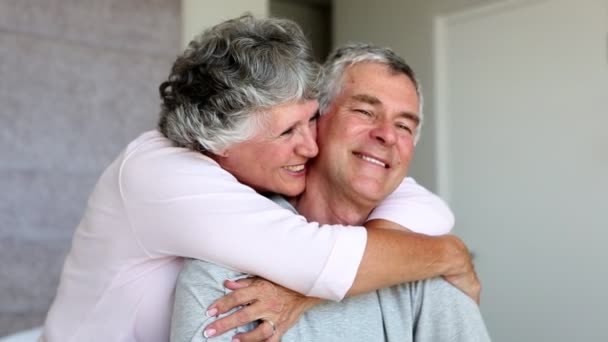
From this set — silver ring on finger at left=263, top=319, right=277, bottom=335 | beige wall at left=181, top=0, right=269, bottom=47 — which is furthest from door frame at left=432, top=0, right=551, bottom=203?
silver ring on finger at left=263, top=319, right=277, bottom=335

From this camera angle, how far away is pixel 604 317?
3.00m

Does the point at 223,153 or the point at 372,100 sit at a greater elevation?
the point at 372,100

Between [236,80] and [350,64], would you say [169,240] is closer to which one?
[236,80]

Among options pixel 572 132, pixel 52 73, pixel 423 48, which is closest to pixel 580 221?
pixel 572 132

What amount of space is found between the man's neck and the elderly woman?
0.24 ft

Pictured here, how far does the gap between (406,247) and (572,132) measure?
6.73ft

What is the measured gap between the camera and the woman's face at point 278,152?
56.6 inches

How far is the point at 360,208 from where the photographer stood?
1.62m

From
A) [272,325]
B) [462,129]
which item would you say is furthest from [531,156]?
[272,325]

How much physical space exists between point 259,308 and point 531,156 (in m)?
2.34

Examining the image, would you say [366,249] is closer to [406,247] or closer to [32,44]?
[406,247]

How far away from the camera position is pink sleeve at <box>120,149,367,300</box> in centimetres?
124

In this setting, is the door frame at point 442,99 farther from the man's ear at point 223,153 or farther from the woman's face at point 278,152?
the man's ear at point 223,153

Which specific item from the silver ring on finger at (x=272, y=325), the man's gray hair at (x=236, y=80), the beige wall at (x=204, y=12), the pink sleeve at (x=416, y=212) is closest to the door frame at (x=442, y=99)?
the beige wall at (x=204, y=12)
